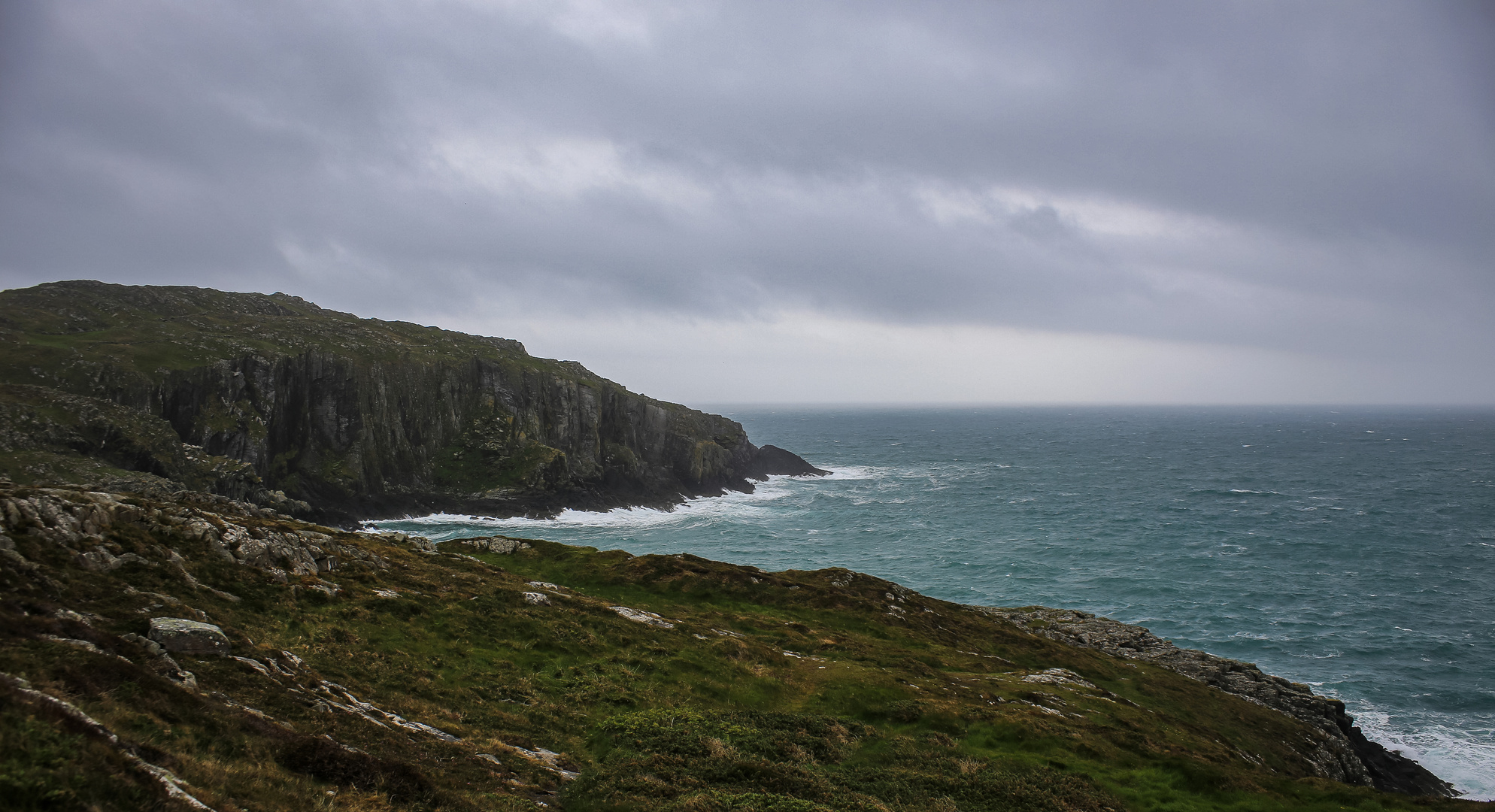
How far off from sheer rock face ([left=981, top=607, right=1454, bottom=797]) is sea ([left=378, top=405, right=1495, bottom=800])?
10.0 feet

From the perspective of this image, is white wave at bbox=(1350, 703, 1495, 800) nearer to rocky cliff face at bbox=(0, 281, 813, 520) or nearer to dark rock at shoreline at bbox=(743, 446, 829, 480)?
rocky cliff face at bbox=(0, 281, 813, 520)

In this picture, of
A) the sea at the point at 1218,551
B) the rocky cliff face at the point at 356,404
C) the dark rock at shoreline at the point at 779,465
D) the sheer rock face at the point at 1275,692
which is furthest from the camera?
the dark rock at shoreline at the point at 779,465

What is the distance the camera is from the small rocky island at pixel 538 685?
41.7 ft

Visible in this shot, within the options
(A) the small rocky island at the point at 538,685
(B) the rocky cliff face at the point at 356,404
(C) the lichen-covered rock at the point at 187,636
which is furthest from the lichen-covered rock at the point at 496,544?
(B) the rocky cliff face at the point at 356,404

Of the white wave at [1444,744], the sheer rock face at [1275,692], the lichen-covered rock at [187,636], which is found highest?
the lichen-covered rock at [187,636]

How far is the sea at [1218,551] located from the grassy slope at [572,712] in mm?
21147

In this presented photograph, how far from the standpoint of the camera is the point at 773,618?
46.2 m

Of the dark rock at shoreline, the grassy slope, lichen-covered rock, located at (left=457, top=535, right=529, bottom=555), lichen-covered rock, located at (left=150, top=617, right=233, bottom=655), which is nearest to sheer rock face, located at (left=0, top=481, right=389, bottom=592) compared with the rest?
the grassy slope

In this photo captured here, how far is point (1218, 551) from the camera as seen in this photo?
91000mm

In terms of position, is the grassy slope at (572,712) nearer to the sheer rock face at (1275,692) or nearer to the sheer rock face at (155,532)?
the sheer rock face at (155,532)

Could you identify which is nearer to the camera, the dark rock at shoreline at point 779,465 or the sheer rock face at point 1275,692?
the sheer rock face at point 1275,692

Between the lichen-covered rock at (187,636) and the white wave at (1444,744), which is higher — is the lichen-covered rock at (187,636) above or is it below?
above

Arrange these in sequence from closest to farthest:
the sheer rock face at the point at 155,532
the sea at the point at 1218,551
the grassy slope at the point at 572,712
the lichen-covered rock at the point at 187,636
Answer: the grassy slope at the point at 572,712
the lichen-covered rock at the point at 187,636
the sheer rock face at the point at 155,532
the sea at the point at 1218,551

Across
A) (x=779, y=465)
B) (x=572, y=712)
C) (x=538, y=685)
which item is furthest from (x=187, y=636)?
(x=779, y=465)
